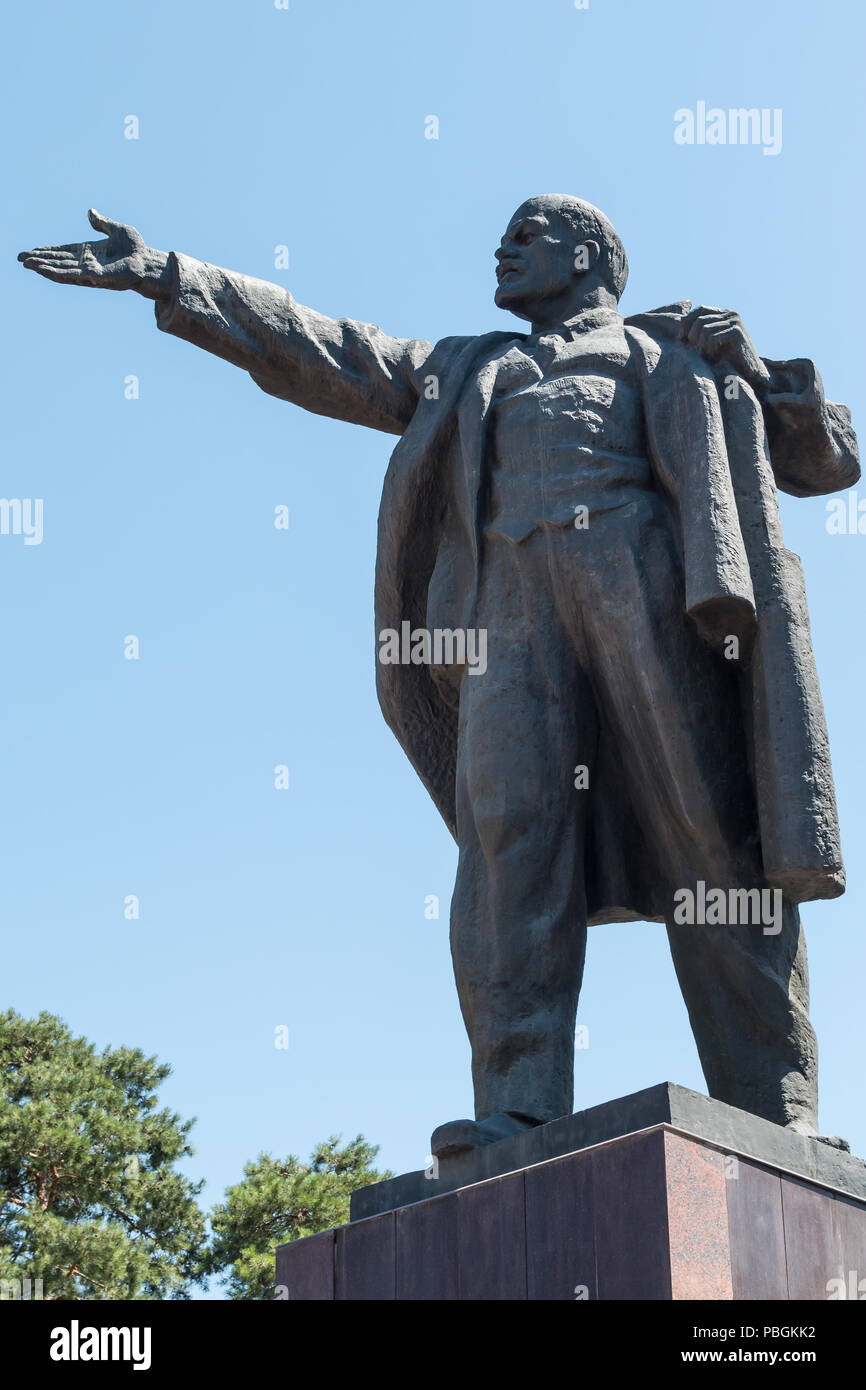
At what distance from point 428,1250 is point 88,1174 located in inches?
623

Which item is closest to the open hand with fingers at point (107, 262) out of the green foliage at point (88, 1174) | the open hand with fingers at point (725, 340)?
the open hand with fingers at point (725, 340)

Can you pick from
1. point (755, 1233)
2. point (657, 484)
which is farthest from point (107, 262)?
point (755, 1233)

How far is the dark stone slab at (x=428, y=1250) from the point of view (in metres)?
6.07

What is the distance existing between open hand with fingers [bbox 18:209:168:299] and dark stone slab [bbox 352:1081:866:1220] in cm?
391

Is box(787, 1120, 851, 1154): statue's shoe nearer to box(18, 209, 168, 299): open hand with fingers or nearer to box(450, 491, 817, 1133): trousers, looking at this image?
box(450, 491, 817, 1133): trousers

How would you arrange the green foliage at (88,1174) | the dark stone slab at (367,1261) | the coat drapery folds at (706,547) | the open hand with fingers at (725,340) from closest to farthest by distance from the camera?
the dark stone slab at (367,1261) < the coat drapery folds at (706,547) < the open hand with fingers at (725,340) < the green foliage at (88,1174)

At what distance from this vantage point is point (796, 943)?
698cm

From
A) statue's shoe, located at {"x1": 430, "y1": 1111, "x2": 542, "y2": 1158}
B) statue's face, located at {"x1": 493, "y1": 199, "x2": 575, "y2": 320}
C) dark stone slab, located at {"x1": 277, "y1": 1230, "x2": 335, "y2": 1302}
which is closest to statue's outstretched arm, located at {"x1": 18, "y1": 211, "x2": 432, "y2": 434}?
statue's face, located at {"x1": 493, "y1": 199, "x2": 575, "y2": 320}

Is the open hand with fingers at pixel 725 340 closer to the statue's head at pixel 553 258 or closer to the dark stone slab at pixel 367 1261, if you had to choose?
the statue's head at pixel 553 258

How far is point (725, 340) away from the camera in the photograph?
7535mm

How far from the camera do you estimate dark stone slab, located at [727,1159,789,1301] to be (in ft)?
18.0

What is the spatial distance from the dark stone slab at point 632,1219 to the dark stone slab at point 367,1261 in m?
1.07

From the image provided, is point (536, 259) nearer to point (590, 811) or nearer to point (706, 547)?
point (706, 547)
